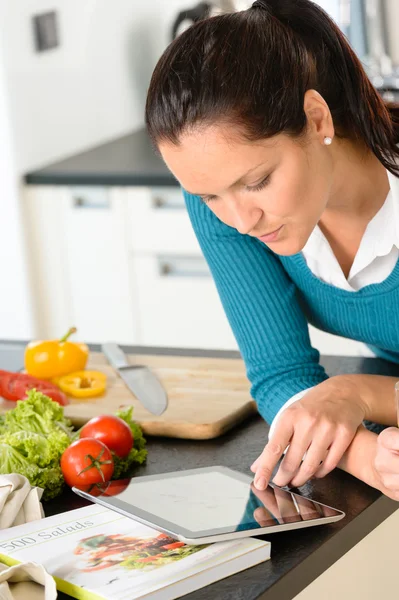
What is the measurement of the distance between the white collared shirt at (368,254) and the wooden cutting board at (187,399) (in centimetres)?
11

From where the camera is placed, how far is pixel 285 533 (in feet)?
4.07

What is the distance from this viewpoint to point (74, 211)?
3.27 metres

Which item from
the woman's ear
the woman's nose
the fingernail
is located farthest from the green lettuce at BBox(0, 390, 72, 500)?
the woman's ear

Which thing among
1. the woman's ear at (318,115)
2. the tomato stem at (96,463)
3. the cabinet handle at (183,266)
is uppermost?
the woman's ear at (318,115)

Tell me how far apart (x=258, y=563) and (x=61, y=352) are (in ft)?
2.29

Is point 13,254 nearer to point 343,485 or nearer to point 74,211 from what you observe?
point 74,211

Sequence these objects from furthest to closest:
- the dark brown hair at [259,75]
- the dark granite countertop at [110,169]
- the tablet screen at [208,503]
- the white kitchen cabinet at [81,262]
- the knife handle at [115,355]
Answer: the white kitchen cabinet at [81,262] → the dark granite countertop at [110,169] → the knife handle at [115,355] → the dark brown hair at [259,75] → the tablet screen at [208,503]

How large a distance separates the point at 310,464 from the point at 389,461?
4.3 inches

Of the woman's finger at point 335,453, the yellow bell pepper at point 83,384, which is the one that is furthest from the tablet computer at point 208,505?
the yellow bell pepper at point 83,384

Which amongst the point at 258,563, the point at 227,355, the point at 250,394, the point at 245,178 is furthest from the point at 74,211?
the point at 258,563

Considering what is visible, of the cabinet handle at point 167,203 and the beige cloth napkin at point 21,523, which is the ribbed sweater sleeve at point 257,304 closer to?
the beige cloth napkin at point 21,523

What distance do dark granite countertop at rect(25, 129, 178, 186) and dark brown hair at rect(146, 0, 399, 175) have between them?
158 cm

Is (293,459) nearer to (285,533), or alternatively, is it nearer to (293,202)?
(285,533)

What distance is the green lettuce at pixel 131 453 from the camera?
1431 millimetres
